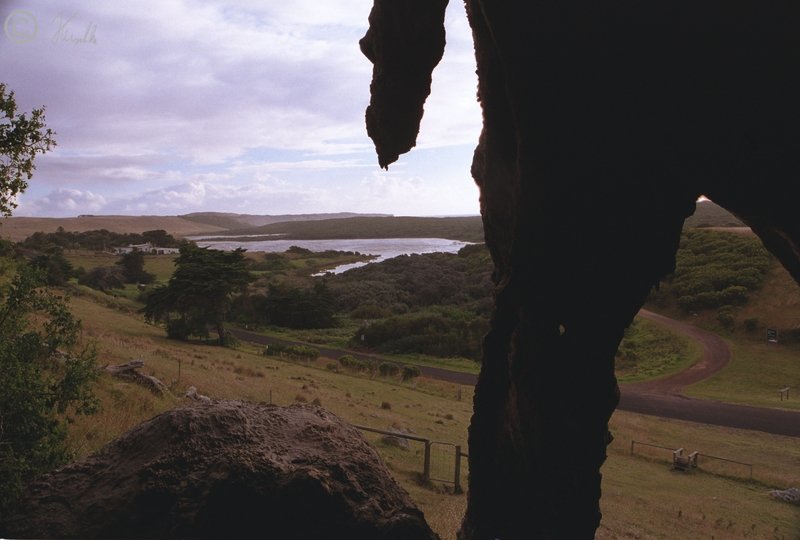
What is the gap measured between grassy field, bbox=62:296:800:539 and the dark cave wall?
4771mm

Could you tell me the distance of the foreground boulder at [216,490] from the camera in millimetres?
6773

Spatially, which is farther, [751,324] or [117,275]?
[117,275]

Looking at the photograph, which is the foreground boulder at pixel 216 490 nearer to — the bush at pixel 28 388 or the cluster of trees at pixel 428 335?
the bush at pixel 28 388

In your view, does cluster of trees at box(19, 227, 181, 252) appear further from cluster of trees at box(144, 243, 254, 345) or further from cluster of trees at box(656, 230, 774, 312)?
cluster of trees at box(656, 230, 774, 312)

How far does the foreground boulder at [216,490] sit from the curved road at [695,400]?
31.5 meters

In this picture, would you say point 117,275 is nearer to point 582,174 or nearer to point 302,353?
point 302,353

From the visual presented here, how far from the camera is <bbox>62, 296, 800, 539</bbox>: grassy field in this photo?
1642 cm

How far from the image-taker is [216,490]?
6.95 m

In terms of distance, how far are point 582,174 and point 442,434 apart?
20.0 m

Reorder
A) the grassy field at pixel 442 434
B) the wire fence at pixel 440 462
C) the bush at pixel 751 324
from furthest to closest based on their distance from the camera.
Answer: the bush at pixel 751 324, the wire fence at pixel 440 462, the grassy field at pixel 442 434

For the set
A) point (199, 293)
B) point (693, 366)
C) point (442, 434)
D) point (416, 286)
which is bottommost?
point (442, 434)

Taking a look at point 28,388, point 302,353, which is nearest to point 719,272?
point 302,353

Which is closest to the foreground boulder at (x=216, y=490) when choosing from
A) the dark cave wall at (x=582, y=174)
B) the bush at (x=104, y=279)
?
the dark cave wall at (x=582, y=174)

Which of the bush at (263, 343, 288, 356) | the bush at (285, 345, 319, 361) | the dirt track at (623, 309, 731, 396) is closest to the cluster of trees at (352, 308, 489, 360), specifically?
the bush at (285, 345, 319, 361)
